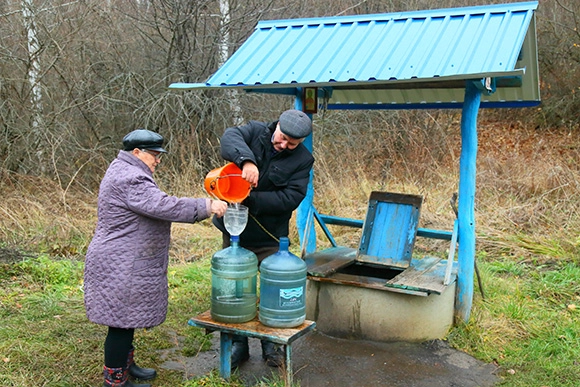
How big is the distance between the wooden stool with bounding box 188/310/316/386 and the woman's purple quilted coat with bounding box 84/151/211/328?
0.45 metres

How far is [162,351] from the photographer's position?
462 centimetres

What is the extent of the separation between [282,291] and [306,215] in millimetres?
2007

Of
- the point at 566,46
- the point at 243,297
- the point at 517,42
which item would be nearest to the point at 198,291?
the point at 243,297

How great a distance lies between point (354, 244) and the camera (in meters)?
8.05

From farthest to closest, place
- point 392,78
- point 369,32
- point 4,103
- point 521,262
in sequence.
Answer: point 4,103 → point 521,262 → point 369,32 → point 392,78

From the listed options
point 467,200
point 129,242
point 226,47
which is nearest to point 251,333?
point 129,242

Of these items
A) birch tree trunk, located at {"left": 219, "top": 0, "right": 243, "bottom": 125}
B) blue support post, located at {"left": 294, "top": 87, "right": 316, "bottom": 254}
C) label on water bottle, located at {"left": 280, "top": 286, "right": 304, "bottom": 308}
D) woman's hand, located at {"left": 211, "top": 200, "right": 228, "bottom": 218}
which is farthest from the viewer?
birch tree trunk, located at {"left": 219, "top": 0, "right": 243, "bottom": 125}

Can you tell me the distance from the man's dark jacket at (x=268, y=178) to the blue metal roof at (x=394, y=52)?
55 cm

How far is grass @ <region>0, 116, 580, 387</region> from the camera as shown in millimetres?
4379

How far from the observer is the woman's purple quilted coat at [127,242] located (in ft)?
11.4

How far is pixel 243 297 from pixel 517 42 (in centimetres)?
268

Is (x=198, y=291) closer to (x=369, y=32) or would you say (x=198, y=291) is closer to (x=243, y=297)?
(x=243, y=297)

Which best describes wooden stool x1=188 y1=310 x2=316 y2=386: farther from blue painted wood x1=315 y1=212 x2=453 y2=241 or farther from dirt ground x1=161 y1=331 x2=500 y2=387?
blue painted wood x1=315 y1=212 x2=453 y2=241

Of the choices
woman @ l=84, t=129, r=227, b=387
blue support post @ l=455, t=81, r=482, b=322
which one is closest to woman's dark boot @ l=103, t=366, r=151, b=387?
woman @ l=84, t=129, r=227, b=387
